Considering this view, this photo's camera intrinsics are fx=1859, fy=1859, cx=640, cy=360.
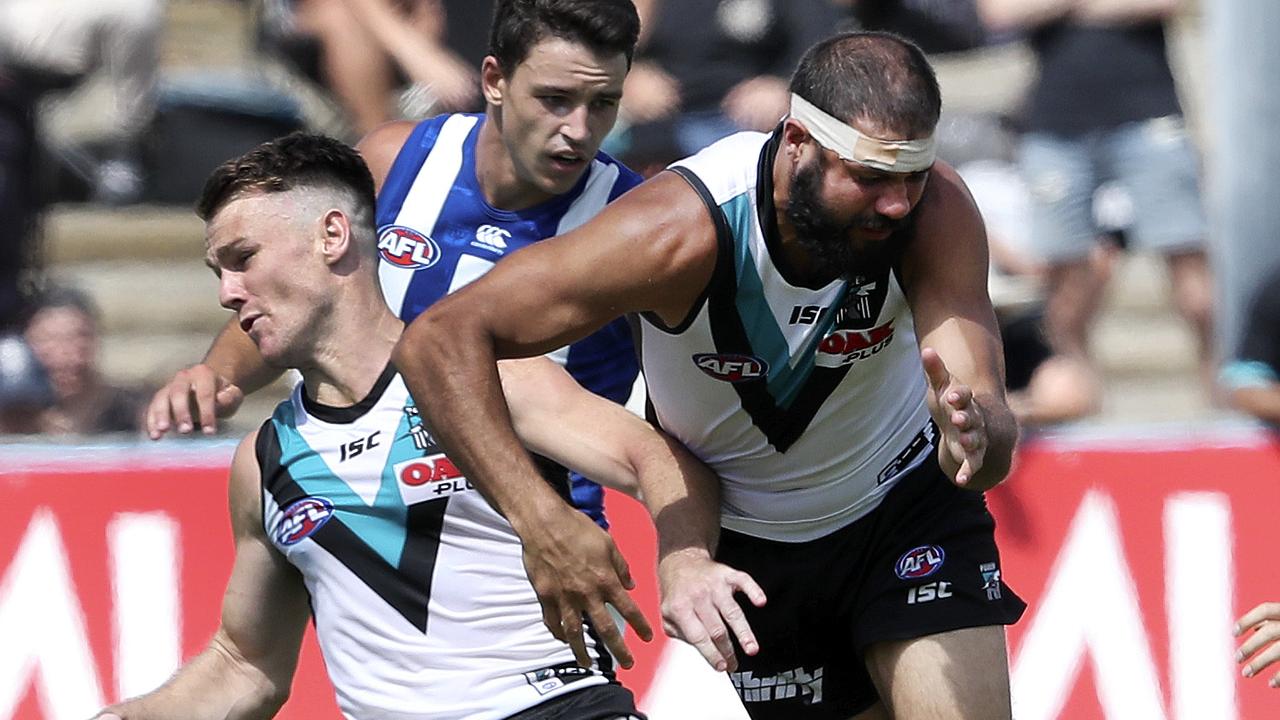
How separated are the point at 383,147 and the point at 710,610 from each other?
202 cm

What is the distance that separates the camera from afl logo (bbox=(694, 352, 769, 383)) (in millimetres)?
3969

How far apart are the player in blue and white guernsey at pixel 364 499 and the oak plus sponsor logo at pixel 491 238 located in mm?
669

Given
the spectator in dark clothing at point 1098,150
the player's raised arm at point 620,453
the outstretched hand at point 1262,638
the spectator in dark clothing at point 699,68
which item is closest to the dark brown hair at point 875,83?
the player's raised arm at point 620,453

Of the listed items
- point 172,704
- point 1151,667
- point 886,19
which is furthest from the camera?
point 886,19

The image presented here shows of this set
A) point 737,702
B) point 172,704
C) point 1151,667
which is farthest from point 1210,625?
point 172,704

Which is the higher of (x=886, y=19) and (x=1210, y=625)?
(x=886, y=19)

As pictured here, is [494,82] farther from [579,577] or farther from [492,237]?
[579,577]

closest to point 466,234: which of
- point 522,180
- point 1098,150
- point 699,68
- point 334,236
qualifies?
point 522,180

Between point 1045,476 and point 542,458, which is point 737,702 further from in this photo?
point 542,458

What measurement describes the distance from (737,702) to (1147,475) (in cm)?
151

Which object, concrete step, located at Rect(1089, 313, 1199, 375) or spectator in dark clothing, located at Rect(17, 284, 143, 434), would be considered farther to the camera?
concrete step, located at Rect(1089, 313, 1199, 375)

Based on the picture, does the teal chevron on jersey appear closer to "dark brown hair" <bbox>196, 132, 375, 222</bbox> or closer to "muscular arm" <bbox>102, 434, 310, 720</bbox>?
"muscular arm" <bbox>102, 434, 310, 720</bbox>

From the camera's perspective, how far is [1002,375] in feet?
12.3

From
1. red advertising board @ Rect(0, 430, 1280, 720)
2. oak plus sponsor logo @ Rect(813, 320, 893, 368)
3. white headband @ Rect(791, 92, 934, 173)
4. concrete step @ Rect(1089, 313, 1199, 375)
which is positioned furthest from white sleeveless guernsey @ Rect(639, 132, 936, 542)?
concrete step @ Rect(1089, 313, 1199, 375)
